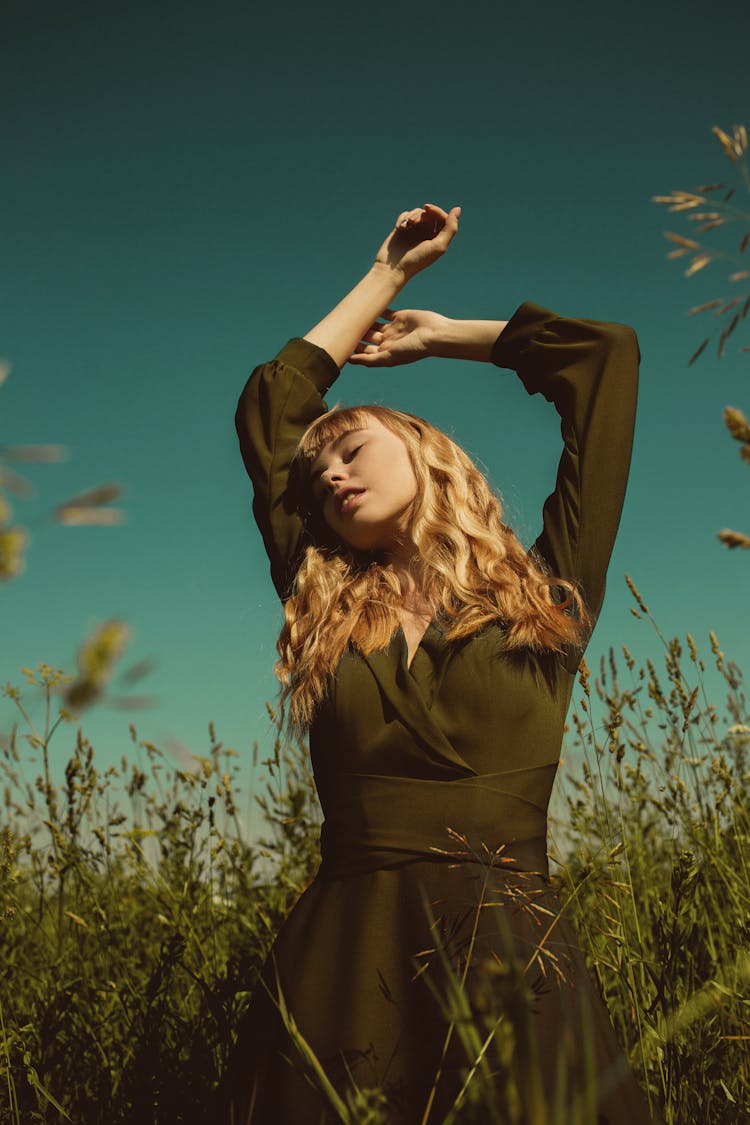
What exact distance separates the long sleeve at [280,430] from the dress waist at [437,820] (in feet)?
2.67

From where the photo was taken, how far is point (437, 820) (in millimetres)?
1685

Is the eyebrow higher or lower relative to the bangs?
lower

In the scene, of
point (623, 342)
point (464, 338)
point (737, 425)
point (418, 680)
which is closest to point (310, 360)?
point (464, 338)

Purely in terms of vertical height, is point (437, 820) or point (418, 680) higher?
point (418, 680)

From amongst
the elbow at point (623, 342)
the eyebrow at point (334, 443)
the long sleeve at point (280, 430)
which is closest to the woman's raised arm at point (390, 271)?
the long sleeve at point (280, 430)

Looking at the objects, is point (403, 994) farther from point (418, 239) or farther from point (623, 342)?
point (418, 239)

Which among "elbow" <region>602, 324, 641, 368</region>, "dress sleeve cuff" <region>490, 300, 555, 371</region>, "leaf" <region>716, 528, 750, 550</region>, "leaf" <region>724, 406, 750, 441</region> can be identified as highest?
"dress sleeve cuff" <region>490, 300, 555, 371</region>

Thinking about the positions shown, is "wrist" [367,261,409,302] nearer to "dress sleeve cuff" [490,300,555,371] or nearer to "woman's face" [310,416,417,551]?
"dress sleeve cuff" [490,300,555,371]

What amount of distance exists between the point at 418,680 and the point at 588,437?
2.25 feet

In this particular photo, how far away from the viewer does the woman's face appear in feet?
7.09

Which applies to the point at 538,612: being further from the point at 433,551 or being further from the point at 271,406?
the point at 271,406

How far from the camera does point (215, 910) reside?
100 inches

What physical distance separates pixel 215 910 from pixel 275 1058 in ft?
3.50

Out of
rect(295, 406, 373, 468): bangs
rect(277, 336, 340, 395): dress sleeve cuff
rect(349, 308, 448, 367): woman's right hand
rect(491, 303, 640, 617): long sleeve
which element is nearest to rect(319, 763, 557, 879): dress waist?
rect(491, 303, 640, 617): long sleeve
